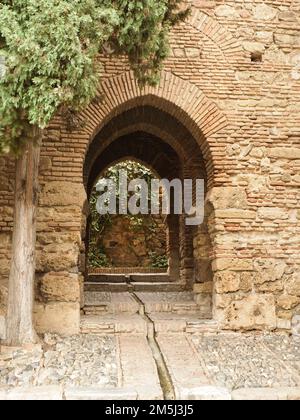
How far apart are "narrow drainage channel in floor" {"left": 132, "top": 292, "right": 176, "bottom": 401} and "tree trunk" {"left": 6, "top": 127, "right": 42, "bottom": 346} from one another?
4.56 feet

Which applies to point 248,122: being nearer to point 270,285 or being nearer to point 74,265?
point 270,285

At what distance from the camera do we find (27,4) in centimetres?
469

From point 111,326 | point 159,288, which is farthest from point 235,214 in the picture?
point 159,288

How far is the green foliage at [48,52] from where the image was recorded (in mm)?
4535

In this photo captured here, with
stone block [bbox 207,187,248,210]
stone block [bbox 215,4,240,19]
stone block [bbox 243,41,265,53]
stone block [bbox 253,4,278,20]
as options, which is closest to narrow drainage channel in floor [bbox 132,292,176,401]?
stone block [bbox 207,187,248,210]

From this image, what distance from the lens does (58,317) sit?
20.2 feet

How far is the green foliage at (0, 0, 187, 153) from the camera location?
4.54 meters

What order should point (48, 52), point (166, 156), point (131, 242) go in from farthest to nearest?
point (131, 242) → point (166, 156) → point (48, 52)

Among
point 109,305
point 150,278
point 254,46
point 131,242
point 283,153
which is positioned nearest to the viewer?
point 283,153

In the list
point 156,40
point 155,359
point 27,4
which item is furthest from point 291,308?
point 27,4

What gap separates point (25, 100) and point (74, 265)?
7.96 feet

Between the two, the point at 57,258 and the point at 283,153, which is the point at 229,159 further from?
the point at 57,258

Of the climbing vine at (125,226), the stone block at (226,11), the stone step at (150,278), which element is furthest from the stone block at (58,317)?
the climbing vine at (125,226)

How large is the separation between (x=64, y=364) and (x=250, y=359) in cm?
201
